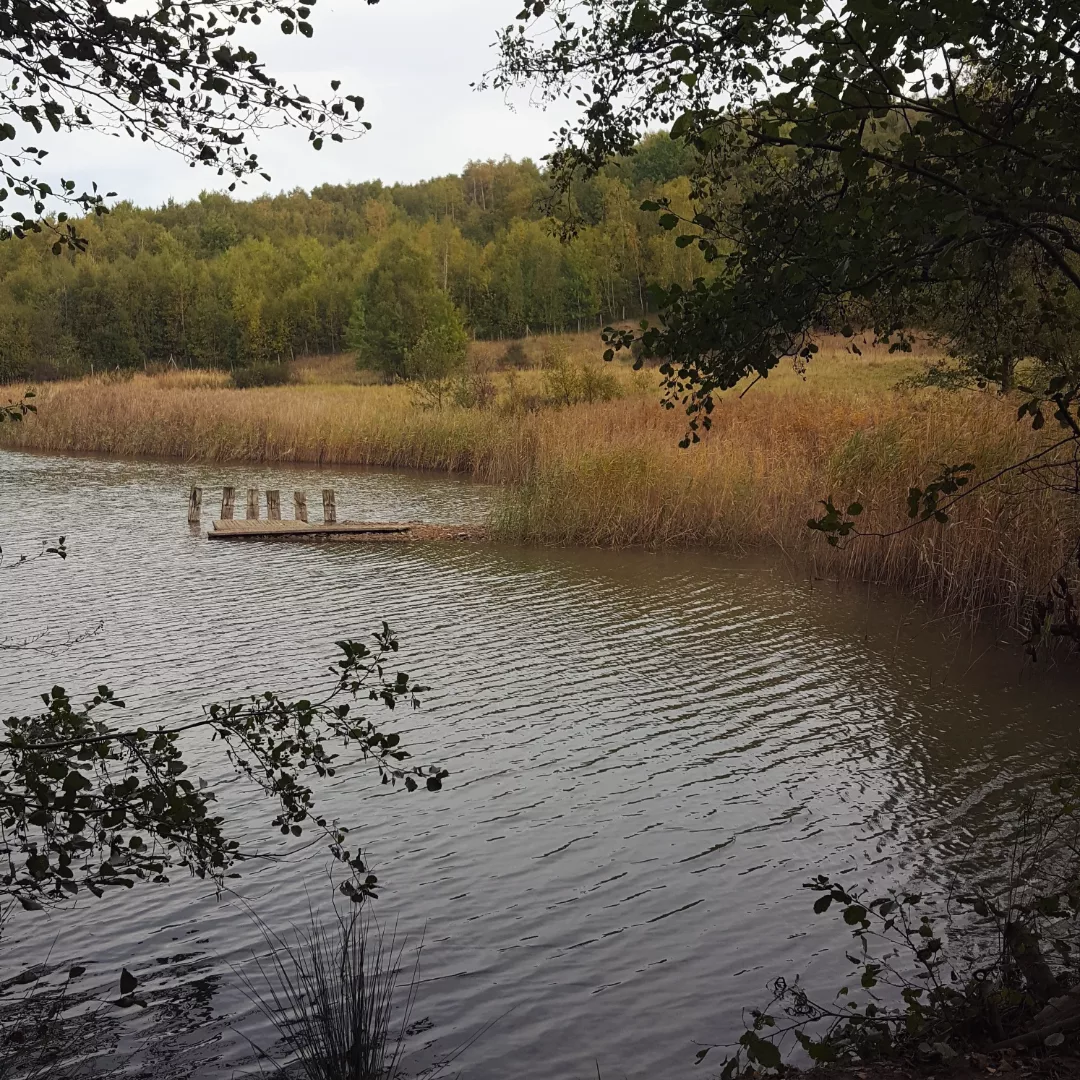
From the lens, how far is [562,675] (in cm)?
916

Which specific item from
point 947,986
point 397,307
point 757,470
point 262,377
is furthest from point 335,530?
point 397,307

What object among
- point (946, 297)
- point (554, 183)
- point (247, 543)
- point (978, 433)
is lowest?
point (247, 543)

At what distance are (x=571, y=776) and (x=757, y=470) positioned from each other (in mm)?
8973

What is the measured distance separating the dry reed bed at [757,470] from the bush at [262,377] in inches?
1045

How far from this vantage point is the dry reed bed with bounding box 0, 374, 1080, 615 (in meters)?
10.5

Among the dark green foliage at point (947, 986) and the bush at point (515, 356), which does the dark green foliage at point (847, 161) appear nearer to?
the dark green foliage at point (947, 986)

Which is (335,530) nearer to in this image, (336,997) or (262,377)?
(336,997)

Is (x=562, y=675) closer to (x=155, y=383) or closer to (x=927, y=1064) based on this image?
(x=927, y=1064)

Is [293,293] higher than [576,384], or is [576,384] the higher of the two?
[293,293]

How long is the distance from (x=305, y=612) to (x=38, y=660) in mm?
2674

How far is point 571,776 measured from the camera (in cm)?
682

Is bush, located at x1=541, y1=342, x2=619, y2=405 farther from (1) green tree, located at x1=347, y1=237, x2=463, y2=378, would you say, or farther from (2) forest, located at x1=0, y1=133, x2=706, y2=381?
(2) forest, located at x1=0, y1=133, x2=706, y2=381

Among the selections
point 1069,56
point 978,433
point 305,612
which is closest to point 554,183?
point 1069,56

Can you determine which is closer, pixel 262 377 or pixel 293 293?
pixel 262 377
